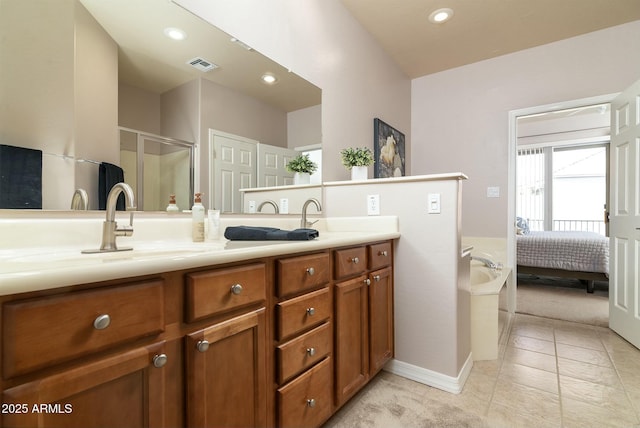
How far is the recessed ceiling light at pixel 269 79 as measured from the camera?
188cm

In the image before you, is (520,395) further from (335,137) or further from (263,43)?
(263,43)

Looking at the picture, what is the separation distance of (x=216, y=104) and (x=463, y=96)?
3.13 meters

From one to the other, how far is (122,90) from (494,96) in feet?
12.0

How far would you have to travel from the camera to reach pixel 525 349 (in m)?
2.32

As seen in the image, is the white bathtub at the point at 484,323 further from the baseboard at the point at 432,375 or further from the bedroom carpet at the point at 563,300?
the bedroom carpet at the point at 563,300

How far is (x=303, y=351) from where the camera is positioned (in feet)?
3.98

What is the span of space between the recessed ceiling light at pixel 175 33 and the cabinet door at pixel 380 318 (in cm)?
151

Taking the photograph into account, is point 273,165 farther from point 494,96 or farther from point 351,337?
point 494,96

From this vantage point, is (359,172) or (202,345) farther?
(359,172)

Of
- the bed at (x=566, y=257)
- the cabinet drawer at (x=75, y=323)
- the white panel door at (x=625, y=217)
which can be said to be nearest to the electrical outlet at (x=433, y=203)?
the cabinet drawer at (x=75, y=323)

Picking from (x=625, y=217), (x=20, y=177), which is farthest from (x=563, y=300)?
(x=20, y=177)

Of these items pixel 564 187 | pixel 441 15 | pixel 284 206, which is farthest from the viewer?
pixel 564 187

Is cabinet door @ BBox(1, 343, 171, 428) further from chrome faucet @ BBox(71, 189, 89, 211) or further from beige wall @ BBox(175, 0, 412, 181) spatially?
beige wall @ BBox(175, 0, 412, 181)

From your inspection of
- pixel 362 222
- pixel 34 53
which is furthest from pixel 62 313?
pixel 362 222
